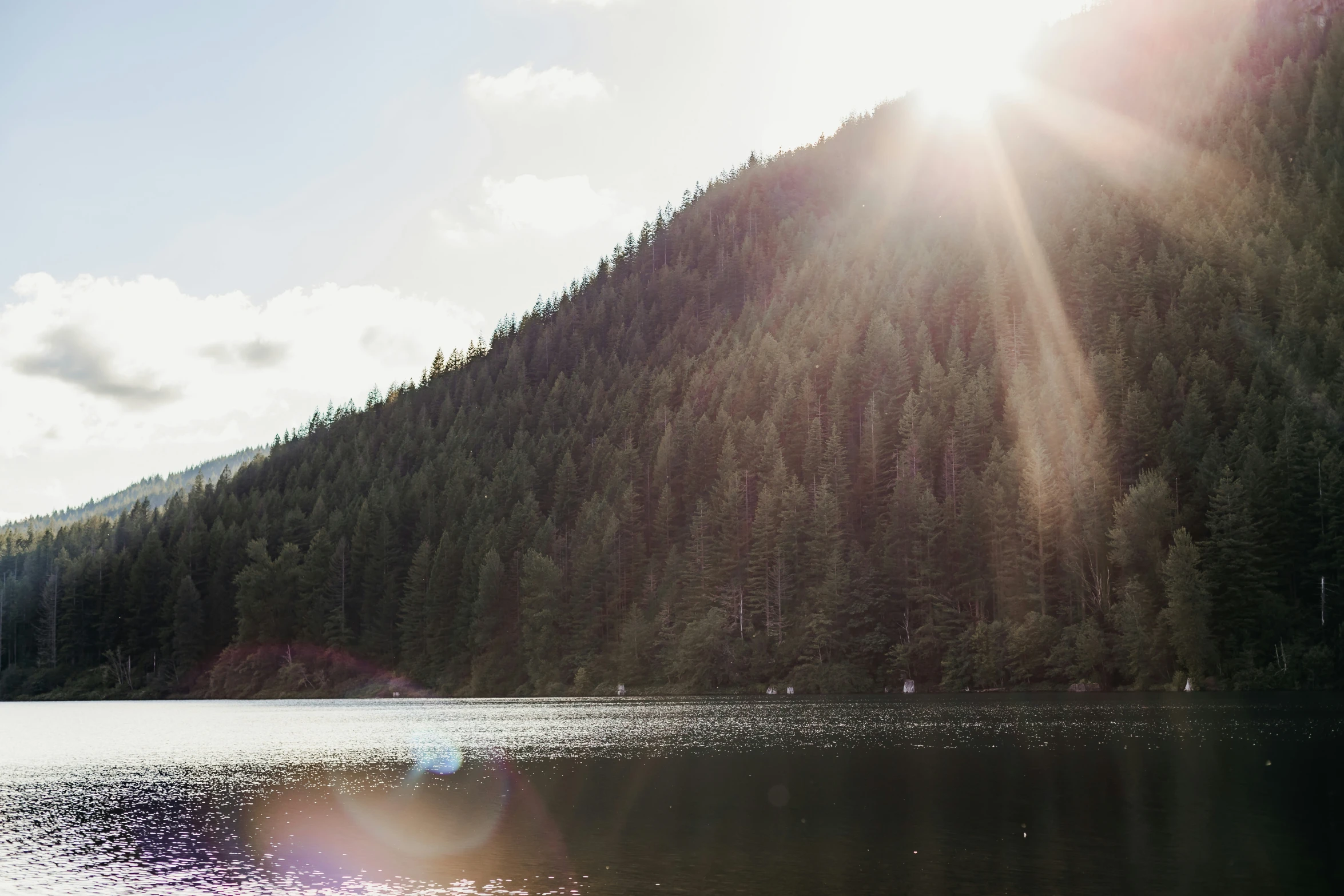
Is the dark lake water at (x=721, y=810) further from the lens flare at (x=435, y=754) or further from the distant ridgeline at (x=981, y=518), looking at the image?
the distant ridgeline at (x=981, y=518)

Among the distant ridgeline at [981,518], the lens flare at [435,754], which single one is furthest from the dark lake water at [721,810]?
the distant ridgeline at [981,518]

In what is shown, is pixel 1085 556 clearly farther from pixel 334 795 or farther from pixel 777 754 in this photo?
pixel 334 795

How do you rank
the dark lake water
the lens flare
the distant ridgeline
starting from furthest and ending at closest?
1. the distant ridgeline
2. the lens flare
3. the dark lake water

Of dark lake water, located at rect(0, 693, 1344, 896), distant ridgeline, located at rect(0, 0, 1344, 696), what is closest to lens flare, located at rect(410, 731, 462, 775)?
dark lake water, located at rect(0, 693, 1344, 896)

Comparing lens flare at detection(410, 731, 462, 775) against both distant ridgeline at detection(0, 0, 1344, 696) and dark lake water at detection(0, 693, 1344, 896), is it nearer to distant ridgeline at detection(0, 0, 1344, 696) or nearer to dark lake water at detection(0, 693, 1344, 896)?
dark lake water at detection(0, 693, 1344, 896)

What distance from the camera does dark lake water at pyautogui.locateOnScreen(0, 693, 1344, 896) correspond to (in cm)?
3288

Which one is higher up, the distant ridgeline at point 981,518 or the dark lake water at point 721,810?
the distant ridgeline at point 981,518

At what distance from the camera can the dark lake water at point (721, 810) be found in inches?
1294

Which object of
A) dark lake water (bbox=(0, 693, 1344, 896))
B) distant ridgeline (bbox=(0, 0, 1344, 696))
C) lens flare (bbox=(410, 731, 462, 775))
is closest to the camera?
dark lake water (bbox=(0, 693, 1344, 896))

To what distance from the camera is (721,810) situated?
4428 cm

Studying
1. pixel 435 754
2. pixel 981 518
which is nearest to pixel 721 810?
pixel 435 754

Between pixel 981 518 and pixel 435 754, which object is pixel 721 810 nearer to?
pixel 435 754

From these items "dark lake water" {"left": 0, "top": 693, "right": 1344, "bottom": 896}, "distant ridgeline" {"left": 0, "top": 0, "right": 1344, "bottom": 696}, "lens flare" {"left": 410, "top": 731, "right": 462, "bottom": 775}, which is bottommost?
"lens flare" {"left": 410, "top": 731, "right": 462, "bottom": 775}

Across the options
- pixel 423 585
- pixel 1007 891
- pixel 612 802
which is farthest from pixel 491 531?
pixel 1007 891
